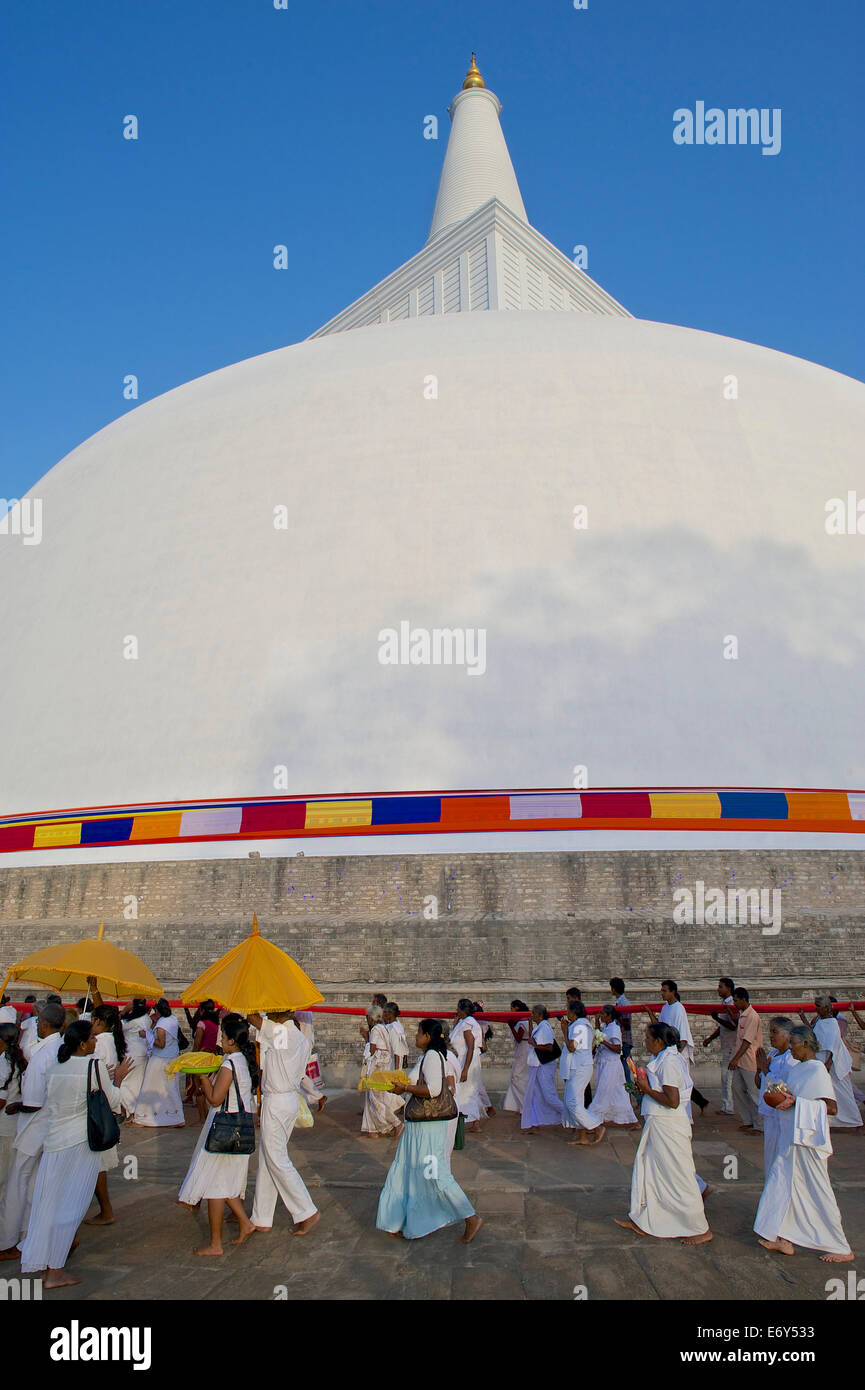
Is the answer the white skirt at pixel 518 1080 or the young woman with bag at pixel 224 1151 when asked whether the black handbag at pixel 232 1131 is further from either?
the white skirt at pixel 518 1080

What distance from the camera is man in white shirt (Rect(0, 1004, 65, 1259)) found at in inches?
182

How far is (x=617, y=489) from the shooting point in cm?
1289

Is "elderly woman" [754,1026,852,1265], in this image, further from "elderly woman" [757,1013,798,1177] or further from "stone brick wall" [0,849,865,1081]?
"stone brick wall" [0,849,865,1081]

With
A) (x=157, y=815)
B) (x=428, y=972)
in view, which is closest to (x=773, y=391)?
(x=428, y=972)

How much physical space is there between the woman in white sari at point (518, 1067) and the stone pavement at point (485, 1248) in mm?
1399

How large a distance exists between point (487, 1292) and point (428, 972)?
6.01m

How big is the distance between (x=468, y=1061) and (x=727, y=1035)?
266 cm

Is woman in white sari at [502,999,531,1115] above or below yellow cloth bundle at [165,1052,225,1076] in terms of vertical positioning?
below

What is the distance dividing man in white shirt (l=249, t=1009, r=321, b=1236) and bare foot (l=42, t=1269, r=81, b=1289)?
1031 mm

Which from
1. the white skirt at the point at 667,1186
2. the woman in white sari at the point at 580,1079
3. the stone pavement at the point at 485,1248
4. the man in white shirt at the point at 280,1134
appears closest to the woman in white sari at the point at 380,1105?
the stone pavement at the point at 485,1248

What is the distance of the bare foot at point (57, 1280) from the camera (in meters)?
4.20

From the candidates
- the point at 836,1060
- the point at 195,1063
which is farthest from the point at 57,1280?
the point at 836,1060

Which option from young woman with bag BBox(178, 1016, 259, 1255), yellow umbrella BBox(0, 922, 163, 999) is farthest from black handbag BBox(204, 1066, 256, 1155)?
yellow umbrella BBox(0, 922, 163, 999)

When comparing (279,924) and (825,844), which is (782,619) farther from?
(279,924)
